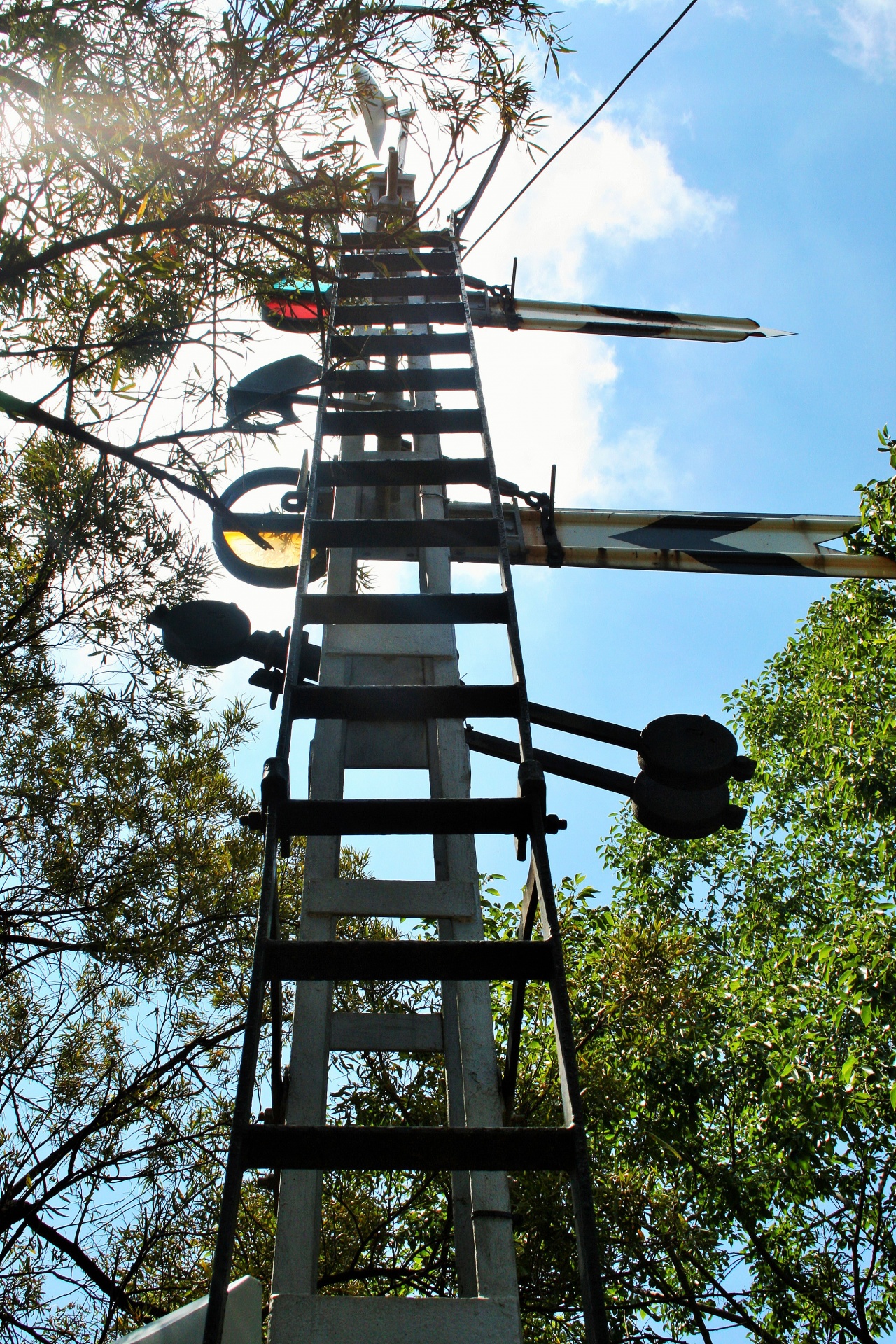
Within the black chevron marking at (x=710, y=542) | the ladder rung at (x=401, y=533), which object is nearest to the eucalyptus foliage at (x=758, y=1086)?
the black chevron marking at (x=710, y=542)

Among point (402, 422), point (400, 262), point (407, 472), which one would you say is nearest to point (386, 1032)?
point (407, 472)

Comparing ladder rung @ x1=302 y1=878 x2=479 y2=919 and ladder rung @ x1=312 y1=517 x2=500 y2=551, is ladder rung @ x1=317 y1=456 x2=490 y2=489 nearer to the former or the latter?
ladder rung @ x1=312 y1=517 x2=500 y2=551

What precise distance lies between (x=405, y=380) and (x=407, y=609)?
1315mm

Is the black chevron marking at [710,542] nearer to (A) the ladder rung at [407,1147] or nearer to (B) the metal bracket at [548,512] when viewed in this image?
(B) the metal bracket at [548,512]

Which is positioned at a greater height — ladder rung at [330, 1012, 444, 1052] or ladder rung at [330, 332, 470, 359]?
ladder rung at [330, 332, 470, 359]

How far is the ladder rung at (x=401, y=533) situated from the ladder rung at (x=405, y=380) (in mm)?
912

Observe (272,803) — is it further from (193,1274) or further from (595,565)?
(193,1274)

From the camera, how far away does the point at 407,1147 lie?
1.55 m

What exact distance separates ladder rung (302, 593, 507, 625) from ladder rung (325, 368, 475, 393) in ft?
3.96

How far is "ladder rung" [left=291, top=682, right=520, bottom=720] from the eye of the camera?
2.27m

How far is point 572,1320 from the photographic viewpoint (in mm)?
5281

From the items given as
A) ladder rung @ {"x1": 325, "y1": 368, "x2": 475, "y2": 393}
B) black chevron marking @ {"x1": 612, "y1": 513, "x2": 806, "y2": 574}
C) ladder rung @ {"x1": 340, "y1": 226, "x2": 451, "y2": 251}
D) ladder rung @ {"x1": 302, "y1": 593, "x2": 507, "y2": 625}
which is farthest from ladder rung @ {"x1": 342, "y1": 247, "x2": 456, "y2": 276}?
ladder rung @ {"x1": 302, "y1": 593, "x2": 507, "y2": 625}

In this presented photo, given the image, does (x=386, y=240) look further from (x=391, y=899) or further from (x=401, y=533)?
(x=391, y=899)

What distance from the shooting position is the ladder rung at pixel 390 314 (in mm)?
3955
